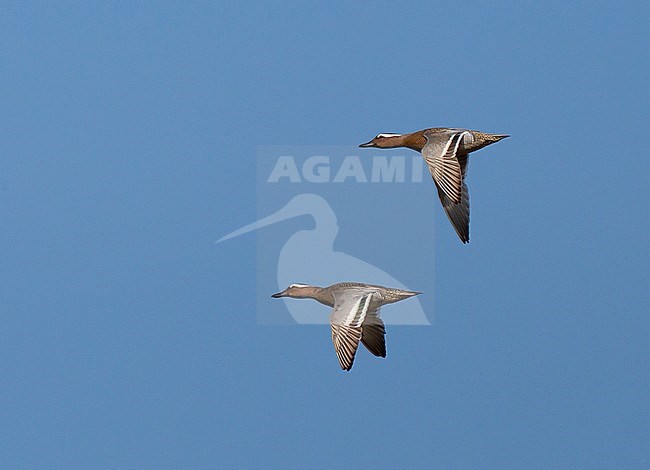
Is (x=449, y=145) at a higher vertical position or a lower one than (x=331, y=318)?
higher

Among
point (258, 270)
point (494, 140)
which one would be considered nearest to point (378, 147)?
point (494, 140)

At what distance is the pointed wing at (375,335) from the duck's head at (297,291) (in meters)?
0.28

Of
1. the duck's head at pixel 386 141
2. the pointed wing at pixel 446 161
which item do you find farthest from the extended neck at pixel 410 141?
the pointed wing at pixel 446 161

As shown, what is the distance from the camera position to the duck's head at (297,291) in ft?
17.9

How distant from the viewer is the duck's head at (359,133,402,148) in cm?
526

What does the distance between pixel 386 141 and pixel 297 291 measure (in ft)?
2.14

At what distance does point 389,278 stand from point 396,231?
0.19 m

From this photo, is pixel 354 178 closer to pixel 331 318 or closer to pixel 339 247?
pixel 339 247

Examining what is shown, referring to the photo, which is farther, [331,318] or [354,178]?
[354,178]

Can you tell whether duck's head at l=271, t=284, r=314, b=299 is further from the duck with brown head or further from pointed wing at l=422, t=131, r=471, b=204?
pointed wing at l=422, t=131, r=471, b=204

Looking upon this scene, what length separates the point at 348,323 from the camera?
191 inches

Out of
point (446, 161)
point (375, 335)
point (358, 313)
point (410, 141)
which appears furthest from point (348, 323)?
point (410, 141)

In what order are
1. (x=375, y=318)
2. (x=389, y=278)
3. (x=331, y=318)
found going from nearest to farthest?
(x=331, y=318) < (x=375, y=318) < (x=389, y=278)

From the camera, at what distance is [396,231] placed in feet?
19.1
